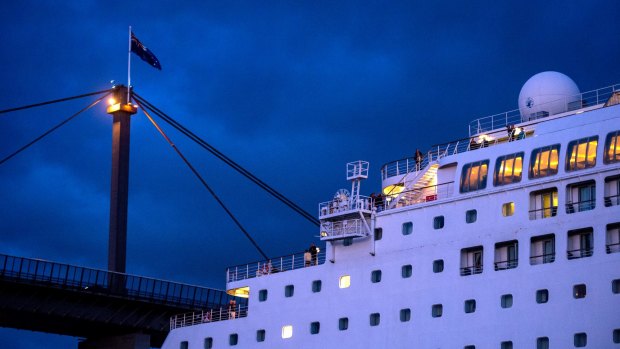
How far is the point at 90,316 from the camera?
58719 mm

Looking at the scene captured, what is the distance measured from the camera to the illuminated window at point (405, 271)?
3875 centimetres

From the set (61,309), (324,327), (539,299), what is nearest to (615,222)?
(539,299)

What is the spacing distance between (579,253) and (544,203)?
2507 mm

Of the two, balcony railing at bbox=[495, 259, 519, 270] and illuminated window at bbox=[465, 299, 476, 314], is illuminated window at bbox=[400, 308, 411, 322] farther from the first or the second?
balcony railing at bbox=[495, 259, 519, 270]

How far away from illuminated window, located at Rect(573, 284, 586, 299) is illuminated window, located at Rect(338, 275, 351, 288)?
35.4ft

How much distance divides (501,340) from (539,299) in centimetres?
201

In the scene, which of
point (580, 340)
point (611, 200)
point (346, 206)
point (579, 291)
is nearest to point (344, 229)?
point (346, 206)

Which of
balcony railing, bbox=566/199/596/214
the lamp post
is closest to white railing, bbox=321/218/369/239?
balcony railing, bbox=566/199/596/214

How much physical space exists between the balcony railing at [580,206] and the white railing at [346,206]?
9455mm

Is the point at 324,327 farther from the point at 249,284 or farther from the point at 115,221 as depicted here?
the point at 115,221

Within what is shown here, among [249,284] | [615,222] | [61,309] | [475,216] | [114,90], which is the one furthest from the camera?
[114,90]

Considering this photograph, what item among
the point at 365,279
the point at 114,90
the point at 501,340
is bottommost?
the point at 501,340

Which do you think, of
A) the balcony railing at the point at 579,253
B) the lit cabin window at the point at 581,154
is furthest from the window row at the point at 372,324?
the lit cabin window at the point at 581,154

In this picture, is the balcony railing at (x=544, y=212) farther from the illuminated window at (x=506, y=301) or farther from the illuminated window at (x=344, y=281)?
the illuminated window at (x=344, y=281)
